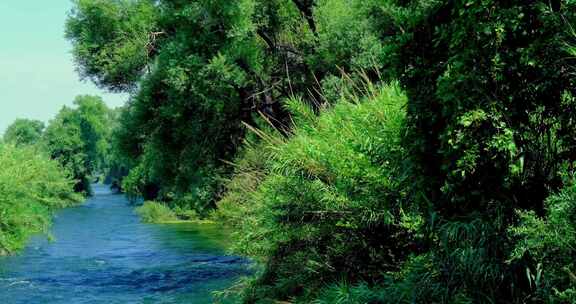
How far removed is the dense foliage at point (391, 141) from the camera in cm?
738

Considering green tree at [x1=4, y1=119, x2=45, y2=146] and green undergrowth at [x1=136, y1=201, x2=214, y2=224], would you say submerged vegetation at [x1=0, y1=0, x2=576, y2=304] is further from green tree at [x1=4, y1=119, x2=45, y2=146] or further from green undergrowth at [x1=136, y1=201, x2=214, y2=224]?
green tree at [x1=4, y1=119, x2=45, y2=146]

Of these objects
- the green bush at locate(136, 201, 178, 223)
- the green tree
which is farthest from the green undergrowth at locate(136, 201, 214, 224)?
the green tree

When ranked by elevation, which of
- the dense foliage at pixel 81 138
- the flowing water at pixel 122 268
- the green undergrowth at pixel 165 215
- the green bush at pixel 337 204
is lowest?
the flowing water at pixel 122 268

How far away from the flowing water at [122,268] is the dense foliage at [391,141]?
275cm

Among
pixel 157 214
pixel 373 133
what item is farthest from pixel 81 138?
pixel 373 133

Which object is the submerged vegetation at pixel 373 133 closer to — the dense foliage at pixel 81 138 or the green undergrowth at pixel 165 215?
the green undergrowth at pixel 165 215

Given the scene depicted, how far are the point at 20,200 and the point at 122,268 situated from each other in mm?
4241

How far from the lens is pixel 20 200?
24750mm

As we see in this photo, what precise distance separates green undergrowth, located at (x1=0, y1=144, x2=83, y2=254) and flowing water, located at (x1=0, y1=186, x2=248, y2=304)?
1095mm

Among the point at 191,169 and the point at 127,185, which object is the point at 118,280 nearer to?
the point at 191,169

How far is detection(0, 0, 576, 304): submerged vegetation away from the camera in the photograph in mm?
7398

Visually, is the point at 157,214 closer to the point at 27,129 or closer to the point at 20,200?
the point at 20,200

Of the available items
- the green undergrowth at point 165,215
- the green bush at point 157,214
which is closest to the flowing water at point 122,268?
the green undergrowth at point 165,215

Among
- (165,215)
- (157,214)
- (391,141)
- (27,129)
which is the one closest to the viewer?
(391,141)
